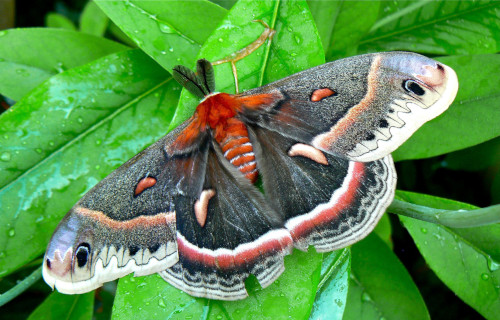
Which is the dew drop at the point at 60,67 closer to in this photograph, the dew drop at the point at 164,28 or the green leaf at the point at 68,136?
the green leaf at the point at 68,136

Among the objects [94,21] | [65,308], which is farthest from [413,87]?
[94,21]

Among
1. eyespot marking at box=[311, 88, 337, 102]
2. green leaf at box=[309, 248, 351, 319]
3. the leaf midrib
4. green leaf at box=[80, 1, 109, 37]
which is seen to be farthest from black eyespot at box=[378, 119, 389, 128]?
green leaf at box=[80, 1, 109, 37]

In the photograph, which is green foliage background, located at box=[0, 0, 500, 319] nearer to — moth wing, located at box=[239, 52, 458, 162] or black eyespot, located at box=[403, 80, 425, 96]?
moth wing, located at box=[239, 52, 458, 162]

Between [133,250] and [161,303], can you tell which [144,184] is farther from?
[161,303]

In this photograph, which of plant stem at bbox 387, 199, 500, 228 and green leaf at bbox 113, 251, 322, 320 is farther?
green leaf at bbox 113, 251, 322, 320

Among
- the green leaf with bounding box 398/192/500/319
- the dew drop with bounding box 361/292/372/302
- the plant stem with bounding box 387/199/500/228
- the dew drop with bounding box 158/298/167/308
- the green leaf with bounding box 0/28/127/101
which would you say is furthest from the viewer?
the green leaf with bounding box 0/28/127/101

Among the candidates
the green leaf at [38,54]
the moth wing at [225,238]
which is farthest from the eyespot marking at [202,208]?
the green leaf at [38,54]
